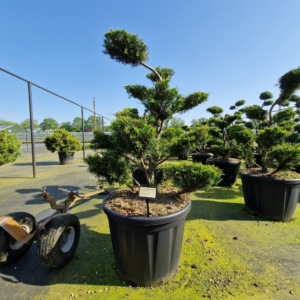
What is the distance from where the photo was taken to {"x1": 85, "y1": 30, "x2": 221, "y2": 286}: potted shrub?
Result: 4.34 ft

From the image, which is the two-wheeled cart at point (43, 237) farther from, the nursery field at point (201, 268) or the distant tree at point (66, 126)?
the distant tree at point (66, 126)

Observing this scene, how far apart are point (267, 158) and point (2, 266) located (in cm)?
358

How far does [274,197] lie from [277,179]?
11.2 inches

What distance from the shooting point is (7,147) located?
405cm

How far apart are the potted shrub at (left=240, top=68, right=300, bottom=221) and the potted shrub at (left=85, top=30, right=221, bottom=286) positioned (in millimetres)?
1515

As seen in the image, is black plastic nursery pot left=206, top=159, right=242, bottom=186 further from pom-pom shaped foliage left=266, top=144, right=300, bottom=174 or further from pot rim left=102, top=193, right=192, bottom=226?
pot rim left=102, top=193, right=192, bottom=226

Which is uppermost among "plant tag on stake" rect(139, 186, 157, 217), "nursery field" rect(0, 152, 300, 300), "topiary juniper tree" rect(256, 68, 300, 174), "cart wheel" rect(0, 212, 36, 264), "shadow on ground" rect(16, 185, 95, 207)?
"topiary juniper tree" rect(256, 68, 300, 174)

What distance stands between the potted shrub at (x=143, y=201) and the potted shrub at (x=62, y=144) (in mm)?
6385

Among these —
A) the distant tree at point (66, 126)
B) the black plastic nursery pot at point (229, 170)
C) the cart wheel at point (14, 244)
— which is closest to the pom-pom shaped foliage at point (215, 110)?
the black plastic nursery pot at point (229, 170)

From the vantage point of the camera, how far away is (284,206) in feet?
7.96

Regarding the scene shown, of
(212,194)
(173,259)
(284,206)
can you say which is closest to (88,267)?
(173,259)

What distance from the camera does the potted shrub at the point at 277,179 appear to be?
2371mm

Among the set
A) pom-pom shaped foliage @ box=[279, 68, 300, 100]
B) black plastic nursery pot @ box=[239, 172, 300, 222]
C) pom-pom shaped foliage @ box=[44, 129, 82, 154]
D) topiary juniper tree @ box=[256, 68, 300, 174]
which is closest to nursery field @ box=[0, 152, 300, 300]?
black plastic nursery pot @ box=[239, 172, 300, 222]

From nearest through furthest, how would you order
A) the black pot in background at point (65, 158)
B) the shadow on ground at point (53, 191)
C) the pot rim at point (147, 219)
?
the pot rim at point (147, 219)
the shadow on ground at point (53, 191)
the black pot in background at point (65, 158)
